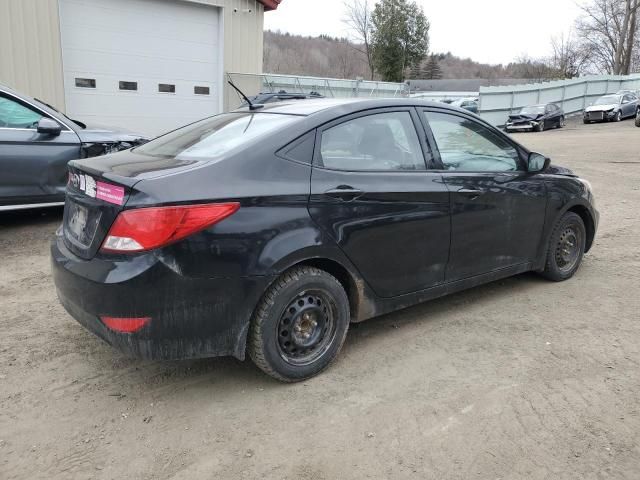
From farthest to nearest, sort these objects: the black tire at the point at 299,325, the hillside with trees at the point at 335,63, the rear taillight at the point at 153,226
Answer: the hillside with trees at the point at 335,63, the black tire at the point at 299,325, the rear taillight at the point at 153,226

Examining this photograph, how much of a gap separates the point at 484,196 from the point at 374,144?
98 cm

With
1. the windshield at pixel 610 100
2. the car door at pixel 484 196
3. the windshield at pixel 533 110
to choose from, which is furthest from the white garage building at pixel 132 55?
the windshield at pixel 610 100

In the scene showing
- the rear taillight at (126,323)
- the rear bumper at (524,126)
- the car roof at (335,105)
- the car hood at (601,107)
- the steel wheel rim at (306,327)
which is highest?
the car hood at (601,107)

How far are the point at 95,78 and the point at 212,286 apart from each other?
11.4 metres

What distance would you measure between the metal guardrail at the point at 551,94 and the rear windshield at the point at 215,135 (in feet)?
87.7

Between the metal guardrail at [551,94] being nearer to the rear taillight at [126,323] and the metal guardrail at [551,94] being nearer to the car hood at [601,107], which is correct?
the car hood at [601,107]

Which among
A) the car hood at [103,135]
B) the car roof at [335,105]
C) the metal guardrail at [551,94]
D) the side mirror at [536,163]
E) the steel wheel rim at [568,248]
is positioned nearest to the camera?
the car roof at [335,105]

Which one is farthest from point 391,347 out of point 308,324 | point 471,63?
point 471,63

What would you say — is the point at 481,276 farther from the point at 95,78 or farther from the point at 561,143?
the point at 561,143

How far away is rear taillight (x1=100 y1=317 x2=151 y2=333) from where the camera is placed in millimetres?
2709

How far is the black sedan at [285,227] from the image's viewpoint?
8.93 ft

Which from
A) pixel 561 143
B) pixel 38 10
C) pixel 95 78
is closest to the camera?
pixel 38 10

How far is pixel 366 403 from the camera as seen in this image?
9.91ft

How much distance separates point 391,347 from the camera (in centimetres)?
369
